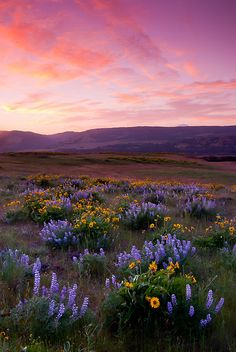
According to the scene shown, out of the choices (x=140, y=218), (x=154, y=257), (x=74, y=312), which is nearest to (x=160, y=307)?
(x=74, y=312)

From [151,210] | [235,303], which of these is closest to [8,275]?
[235,303]

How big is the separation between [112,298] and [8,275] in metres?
1.46

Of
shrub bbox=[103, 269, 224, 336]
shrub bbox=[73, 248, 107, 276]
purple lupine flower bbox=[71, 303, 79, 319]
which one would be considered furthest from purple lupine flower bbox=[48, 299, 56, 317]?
shrub bbox=[73, 248, 107, 276]

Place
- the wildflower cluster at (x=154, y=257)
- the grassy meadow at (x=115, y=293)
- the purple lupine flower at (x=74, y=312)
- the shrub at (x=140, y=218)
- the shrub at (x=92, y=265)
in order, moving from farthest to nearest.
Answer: the shrub at (x=140, y=218)
the shrub at (x=92, y=265)
the wildflower cluster at (x=154, y=257)
the purple lupine flower at (x=74, y=312)
the grassy meadow at (x=115, y=293)

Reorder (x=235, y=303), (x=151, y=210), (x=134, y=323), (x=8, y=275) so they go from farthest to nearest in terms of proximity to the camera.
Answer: (x=151, y=210), (x=8, y=275), (x=235, y=303), (x=134, y=323)

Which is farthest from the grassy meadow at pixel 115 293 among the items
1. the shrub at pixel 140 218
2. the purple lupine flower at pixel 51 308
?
the shrub at pixel 140 218

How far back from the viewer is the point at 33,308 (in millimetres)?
3533

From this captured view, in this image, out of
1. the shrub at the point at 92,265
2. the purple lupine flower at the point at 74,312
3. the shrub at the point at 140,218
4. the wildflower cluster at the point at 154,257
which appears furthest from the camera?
the shrub at the point at 140,218

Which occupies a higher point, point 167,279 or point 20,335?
point 167,279

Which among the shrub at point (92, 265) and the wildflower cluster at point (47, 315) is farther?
the shrub at point (92, 265)

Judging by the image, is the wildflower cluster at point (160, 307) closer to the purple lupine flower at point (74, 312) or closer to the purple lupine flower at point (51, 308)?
the purple lupine flower at point (74, 312)

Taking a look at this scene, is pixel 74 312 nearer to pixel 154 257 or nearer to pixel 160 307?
pixel 160 307

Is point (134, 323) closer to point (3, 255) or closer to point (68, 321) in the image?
point (68, 321)

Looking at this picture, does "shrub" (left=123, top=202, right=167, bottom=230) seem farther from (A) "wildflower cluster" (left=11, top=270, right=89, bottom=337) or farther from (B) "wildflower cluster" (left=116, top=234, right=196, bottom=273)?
(A) "wildflower cluster" (left=11, top=270, right=89, bottom=337)
